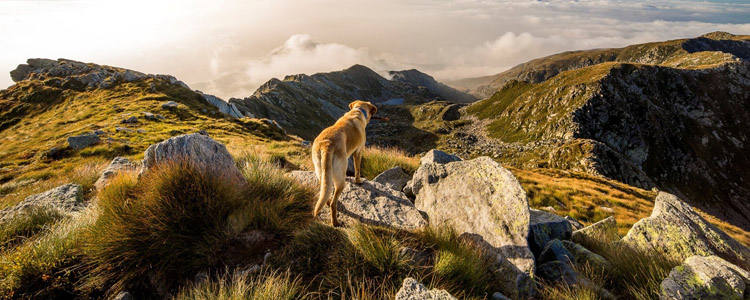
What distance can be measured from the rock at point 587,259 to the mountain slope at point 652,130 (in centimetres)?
8242

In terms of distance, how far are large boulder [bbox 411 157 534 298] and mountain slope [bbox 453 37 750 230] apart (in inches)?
3256

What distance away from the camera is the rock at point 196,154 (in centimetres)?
619

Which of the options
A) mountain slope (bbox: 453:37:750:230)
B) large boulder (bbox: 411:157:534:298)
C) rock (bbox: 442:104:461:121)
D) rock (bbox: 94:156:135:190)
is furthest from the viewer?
rock (bbox: 442:104:461:121)

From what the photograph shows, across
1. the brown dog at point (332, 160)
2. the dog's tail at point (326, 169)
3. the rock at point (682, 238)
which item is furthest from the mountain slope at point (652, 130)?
the dog's tail at point (326, 169)

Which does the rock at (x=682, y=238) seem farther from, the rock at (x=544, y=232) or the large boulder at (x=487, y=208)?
the large boulder at (x=487, y=208)

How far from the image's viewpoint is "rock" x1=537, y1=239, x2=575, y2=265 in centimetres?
499

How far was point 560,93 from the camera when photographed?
131 meters

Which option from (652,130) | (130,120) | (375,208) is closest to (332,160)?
(375,208)

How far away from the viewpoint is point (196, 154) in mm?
6234

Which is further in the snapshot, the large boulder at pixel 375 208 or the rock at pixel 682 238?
the large boulder at pixel 375 208

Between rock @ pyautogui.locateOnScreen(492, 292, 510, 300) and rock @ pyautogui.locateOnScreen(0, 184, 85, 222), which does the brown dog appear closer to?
rock @ pyautogui.locateOnScreen(492, 292, 510, 300)

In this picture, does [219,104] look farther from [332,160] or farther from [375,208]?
[375,208]

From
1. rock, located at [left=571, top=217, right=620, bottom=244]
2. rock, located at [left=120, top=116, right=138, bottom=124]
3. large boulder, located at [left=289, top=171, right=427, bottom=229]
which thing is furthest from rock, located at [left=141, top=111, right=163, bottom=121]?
rock, located at [left=571, top=217, right=620, bottom=244]

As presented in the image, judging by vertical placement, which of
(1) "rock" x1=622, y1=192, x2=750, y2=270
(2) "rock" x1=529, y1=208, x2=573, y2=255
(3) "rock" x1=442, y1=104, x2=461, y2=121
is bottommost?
(3) "rock" x1=442, y1=104, x2=461, y2=121
